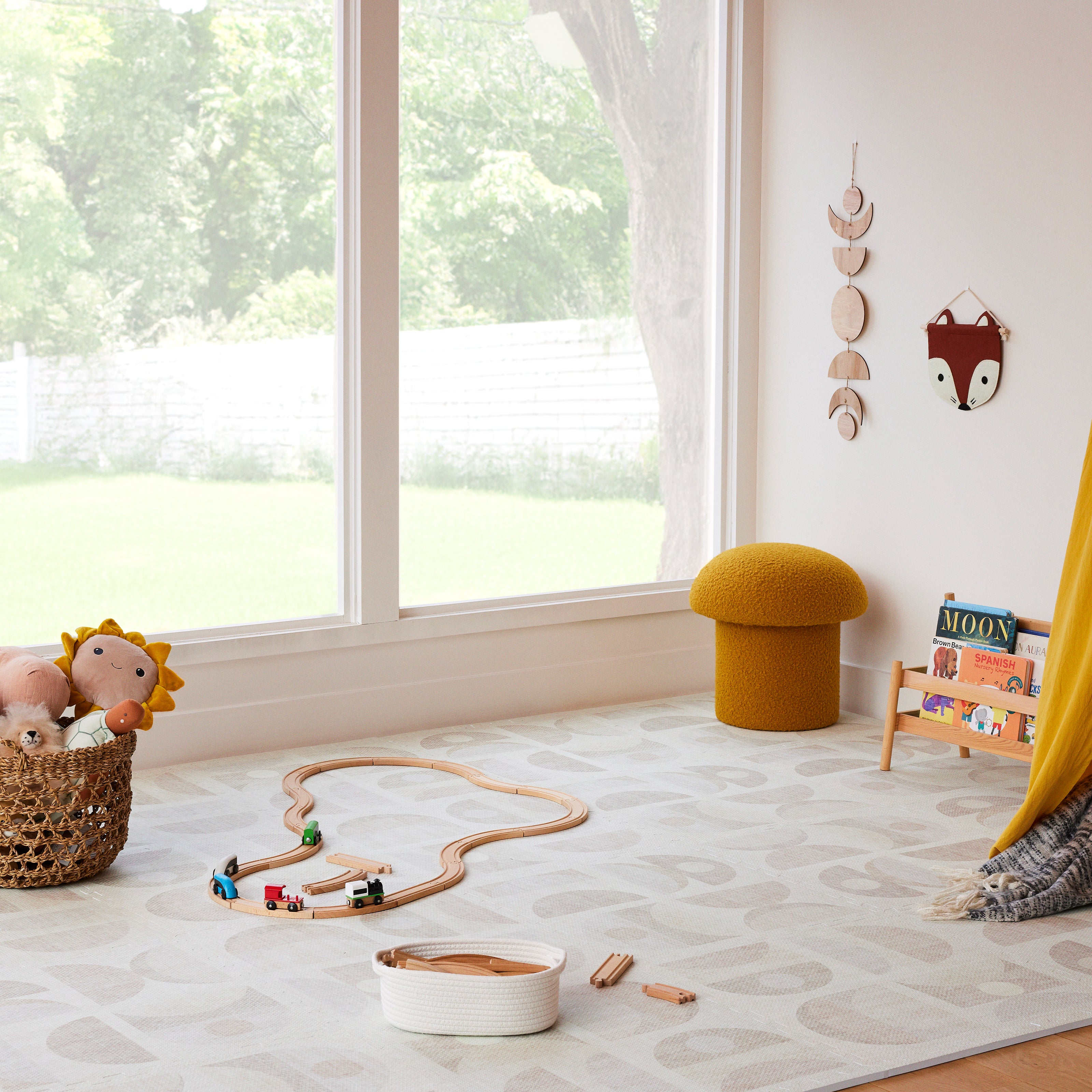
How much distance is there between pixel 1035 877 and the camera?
270 cm

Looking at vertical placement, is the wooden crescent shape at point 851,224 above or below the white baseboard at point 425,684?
above

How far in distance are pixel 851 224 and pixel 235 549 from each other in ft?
6.74

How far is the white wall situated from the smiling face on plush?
225cm

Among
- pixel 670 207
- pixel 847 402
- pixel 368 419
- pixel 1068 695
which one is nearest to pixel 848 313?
pixel 847 402

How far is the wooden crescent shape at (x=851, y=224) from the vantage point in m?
4.20

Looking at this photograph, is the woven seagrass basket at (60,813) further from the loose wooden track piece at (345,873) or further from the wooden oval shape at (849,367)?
the wooden oval shape at (849,367)

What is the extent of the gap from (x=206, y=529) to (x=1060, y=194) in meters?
2.39

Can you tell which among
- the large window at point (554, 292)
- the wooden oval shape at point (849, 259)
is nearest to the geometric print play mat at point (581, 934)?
the large window at point (554, 292)

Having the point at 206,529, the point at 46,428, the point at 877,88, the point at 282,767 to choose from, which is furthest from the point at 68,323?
the point at 877,88

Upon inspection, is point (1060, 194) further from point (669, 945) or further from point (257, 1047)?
point (257, 1047)

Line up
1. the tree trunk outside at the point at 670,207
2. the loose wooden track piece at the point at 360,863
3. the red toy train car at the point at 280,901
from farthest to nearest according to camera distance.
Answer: the tree trunk outside at the point at 670,207, the loose wooden track piece at the point at 360,863, the red toy train car at the point at 280,901

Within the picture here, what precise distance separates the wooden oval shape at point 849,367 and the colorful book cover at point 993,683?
104cm

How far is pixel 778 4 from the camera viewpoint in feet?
14.8

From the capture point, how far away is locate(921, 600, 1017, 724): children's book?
11.5 ft
